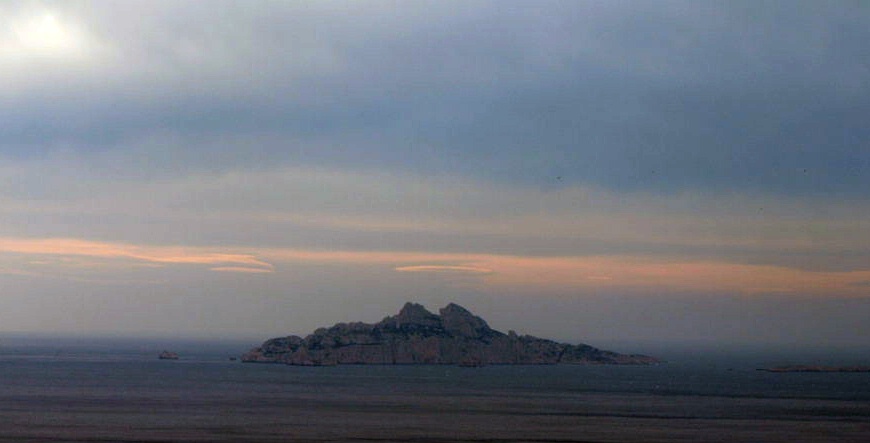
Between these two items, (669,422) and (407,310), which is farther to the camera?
(407,310)

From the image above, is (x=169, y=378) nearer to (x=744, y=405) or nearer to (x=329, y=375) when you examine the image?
(x=329, y=375)

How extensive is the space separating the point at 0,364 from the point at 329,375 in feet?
197

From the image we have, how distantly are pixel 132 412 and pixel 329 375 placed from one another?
71669mm

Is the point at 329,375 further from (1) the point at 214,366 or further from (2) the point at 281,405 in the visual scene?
(2) the point at 281,405

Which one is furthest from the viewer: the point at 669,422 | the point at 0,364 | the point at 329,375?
the point at 0,364

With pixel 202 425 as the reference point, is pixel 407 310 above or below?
above

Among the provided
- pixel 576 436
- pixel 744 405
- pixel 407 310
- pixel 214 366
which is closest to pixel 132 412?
pixel 576 436

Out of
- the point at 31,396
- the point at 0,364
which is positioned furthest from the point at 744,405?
the point at 0,364

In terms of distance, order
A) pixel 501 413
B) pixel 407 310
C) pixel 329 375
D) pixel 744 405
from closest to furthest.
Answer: pixel 501 413 → pixel 744 405 → pixel 329 375 → pixel 407 310

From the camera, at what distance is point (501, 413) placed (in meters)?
87.6

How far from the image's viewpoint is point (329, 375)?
155500 mm

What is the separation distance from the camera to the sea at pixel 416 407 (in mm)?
70125

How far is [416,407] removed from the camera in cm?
9381

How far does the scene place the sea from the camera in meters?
70.1
